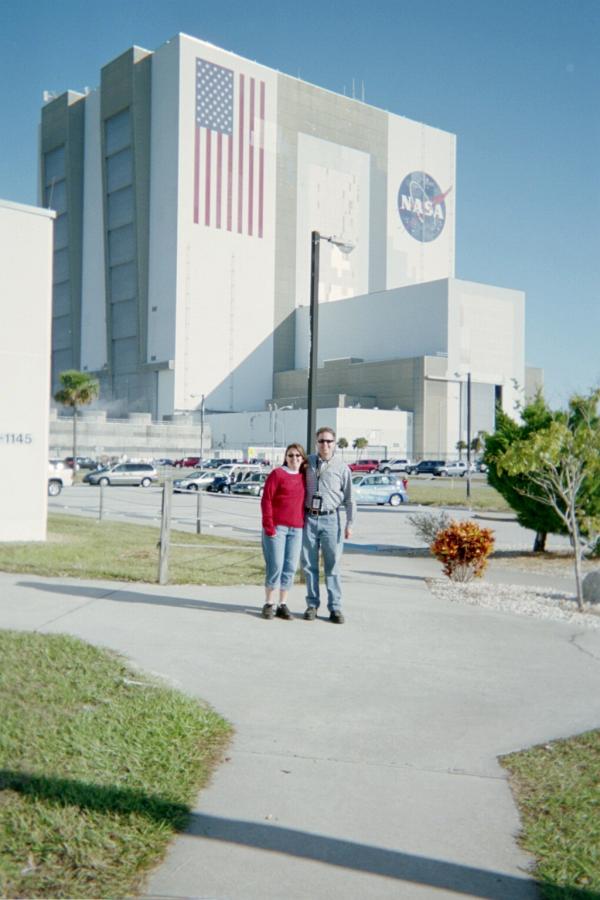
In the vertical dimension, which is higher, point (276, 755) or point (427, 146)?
point (427, 146)

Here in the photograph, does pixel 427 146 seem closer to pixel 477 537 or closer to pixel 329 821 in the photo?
pixel 477 537

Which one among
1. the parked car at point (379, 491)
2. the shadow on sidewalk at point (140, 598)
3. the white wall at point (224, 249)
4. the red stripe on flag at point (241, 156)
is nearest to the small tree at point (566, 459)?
the shadow on sidewalk at point (140, 598)

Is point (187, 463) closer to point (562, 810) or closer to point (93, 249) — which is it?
point (93, 249)

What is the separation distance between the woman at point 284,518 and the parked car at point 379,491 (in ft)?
99.4

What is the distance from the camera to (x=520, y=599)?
11359 millimetres

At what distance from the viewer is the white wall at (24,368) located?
15.8m

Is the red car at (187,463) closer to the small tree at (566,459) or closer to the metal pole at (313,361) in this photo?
the metal pole at (313,361)

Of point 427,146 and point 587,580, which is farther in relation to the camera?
point 427,146

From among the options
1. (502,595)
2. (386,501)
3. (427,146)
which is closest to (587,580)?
(502,595)

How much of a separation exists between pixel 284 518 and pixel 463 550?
4.63 m

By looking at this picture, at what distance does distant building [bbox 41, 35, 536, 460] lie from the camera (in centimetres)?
9219

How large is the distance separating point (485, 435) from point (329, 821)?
14.5 meters

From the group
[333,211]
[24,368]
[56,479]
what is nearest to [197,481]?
[56,479]

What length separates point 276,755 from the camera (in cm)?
476
